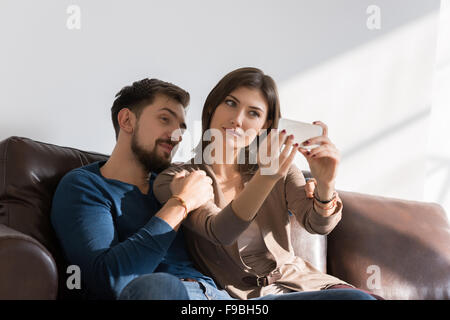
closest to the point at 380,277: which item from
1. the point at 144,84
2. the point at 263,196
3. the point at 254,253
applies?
the point at 254,253

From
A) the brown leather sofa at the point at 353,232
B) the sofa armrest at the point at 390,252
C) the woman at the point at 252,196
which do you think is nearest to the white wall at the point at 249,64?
the brown leather sofa at the point at 353,232

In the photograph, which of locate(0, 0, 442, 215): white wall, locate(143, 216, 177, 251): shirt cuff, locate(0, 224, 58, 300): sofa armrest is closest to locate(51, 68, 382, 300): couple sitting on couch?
locate(143, 216, 177, 251): shirt cuff

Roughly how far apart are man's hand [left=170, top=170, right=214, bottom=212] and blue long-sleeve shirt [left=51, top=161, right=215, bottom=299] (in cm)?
10

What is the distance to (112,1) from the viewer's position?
1977 mm

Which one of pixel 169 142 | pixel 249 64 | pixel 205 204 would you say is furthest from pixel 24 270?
pixel 249 64

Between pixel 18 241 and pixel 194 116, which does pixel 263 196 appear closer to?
pixel 18 241

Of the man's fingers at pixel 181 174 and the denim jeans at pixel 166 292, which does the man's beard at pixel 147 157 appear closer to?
the man's fingers at pixel 181 174

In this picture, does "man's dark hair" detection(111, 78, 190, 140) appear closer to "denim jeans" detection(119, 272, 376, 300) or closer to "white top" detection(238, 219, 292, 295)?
"white top" detection(238, 219, 292, 295)

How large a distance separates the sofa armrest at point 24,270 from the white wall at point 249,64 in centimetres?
84

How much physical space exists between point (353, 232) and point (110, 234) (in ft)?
3.46

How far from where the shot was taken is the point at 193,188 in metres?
1.34

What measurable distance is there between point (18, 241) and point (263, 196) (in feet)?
1.99

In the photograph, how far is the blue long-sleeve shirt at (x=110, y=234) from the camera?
1.18 m

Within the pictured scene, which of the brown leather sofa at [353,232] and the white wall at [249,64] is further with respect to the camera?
the white wall at [249,64]
